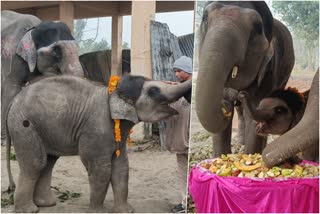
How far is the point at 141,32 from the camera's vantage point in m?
6.25

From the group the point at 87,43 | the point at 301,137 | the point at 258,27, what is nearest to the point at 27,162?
the point at 258,27

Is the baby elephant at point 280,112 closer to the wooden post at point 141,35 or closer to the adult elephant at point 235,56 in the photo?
the adult elephant at point 235,56

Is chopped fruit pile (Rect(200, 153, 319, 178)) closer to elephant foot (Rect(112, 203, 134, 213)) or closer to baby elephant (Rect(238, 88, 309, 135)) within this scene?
baby elephant (Rect(238, 88, 309, 135))

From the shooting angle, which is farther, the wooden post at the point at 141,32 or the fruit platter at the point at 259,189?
the wooden post at the point at 141,32

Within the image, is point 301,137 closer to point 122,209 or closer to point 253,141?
point 253,141

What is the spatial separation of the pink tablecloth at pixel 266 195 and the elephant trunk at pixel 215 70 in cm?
36

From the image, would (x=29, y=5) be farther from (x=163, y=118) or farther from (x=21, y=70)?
(x=163, y=118)

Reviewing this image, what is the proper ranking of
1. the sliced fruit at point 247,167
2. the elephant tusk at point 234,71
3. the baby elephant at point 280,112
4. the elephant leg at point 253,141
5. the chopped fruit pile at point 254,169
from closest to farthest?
1. the chopped fruit pile at point 254,169
2. the sliced fruit at point 247,167
3. the elephant tusk at point 234,71
4. the baby elephant at point 280,112
5. the elephant leg at point 253,141

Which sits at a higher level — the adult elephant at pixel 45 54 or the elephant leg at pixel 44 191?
the adult elephant at pixel 45 54

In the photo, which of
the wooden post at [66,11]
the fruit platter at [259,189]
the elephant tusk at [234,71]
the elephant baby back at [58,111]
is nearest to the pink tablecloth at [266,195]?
the fruit platter at [259,189]

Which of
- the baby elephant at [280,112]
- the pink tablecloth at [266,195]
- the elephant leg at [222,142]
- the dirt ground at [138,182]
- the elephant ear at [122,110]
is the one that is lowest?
the dirt ground at [138,182]

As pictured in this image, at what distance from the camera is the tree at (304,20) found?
3637 millimetres

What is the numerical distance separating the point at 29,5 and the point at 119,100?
663cm

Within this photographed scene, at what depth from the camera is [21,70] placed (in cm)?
496
